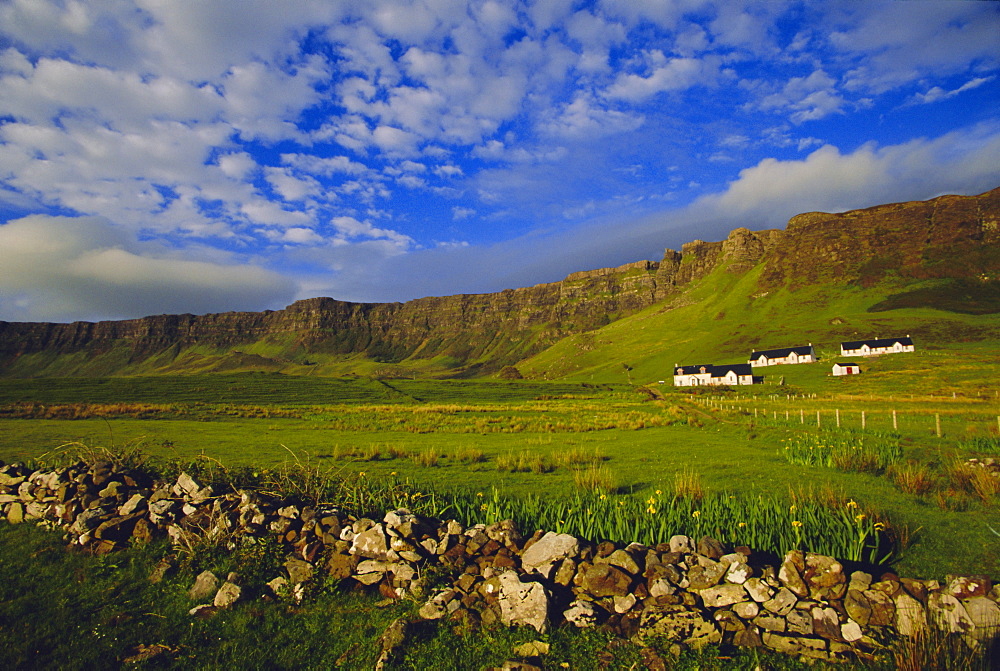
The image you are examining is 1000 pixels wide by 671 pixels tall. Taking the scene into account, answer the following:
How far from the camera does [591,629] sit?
6.70 m

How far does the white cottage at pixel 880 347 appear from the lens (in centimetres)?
12838

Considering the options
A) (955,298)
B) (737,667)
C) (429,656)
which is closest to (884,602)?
(737,667)

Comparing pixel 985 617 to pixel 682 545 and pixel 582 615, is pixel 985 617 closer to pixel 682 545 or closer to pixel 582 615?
pixel 682 545

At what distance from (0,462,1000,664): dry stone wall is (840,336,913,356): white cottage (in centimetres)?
15541

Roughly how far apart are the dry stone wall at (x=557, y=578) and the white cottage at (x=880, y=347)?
510 feet

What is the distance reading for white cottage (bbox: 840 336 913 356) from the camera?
128 m

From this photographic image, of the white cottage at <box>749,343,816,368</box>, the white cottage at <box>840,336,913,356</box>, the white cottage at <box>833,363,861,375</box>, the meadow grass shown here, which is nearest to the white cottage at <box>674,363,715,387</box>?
the white cottage at <box>749,343,816,368</box>

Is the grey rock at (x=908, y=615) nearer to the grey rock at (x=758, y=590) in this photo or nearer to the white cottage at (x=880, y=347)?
the grey rock at (x=758, y=590)

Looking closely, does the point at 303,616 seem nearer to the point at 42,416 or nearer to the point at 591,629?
the point at 591,629

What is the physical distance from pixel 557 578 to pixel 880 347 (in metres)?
162

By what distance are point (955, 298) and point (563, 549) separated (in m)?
246

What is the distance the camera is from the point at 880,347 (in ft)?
430

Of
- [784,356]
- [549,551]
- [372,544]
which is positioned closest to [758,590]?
[549,551]

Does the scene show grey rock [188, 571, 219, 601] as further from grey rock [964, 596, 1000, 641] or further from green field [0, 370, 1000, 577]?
grey rock [964, 596, 1000, 641]
